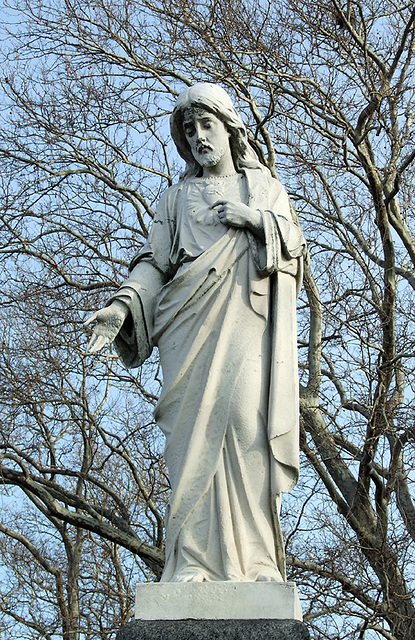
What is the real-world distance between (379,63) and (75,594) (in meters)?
8.21

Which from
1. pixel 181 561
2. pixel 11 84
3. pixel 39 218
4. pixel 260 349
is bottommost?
pixel 181 561

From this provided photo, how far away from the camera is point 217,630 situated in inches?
180

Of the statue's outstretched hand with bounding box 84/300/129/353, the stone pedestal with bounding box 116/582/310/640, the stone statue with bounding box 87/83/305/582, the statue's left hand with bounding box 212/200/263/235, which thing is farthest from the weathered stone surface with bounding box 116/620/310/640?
the statue's left hand with bounding box 212/200/263/235

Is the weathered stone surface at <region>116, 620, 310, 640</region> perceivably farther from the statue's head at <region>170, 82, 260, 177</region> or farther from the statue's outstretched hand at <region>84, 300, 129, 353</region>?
the statue's head at <region>170, 82, 260, 177</region>

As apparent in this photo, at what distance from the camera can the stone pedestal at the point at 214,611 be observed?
15.0 ft

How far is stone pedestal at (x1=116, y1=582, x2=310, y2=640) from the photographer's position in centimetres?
458

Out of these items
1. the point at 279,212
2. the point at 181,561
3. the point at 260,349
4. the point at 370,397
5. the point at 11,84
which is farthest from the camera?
the point at 11,84

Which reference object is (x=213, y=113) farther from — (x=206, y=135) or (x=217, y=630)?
(x=217, y=630)

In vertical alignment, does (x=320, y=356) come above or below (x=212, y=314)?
above

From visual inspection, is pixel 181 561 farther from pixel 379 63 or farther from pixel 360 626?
pixel 379 63

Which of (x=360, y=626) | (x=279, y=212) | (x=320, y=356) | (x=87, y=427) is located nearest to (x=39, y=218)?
(x=87, y=427)

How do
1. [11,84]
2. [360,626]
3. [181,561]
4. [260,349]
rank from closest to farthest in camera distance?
1. [181,561]
2. [260,349]
3. [360,626]
4. [11,84]

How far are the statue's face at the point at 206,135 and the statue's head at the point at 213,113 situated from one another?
2 centimetres

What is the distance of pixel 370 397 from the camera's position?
44.4 feet
